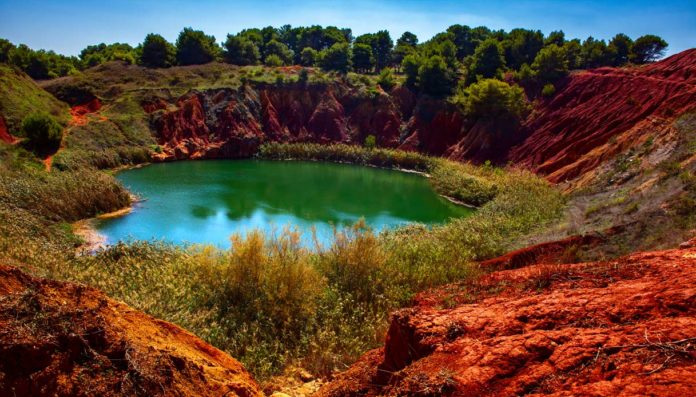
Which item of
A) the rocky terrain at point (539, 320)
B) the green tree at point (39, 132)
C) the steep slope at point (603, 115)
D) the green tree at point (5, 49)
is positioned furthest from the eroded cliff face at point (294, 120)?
the green tree at point (5, 49)

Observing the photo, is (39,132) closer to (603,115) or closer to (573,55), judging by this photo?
(603,115)

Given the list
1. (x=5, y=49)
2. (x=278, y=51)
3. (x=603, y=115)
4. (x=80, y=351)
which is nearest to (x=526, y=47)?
(x=603, y=115)

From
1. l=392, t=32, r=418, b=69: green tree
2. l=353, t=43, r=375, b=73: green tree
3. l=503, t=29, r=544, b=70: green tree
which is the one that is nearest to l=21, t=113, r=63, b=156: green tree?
l=353, t=43, r=375, b=73: green tree

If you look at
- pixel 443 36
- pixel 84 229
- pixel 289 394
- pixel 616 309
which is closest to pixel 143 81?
pixel 84 229

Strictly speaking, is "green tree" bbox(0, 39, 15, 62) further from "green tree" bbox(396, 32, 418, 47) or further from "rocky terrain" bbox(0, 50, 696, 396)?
"green tree" bbox(396, 32, 418, 47)

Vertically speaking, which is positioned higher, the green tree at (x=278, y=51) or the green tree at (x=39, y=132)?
the green tree at (x=278, y=51)

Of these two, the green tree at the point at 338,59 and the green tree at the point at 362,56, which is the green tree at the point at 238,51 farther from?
the green tree at the point at 362,56

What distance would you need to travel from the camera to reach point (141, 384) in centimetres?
508

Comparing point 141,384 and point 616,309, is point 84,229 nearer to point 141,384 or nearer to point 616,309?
point 141,384

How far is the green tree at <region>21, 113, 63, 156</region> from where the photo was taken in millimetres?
32562

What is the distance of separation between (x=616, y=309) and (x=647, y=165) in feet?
73.7

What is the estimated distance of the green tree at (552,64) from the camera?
45.9 meters

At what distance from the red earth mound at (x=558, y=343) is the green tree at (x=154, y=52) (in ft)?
189

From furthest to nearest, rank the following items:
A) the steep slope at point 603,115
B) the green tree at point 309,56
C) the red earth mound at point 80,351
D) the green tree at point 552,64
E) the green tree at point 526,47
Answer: the green tree at point 309,56, the green tree at point 526,47, the green tree at point 552,64, the steep slope at point 603,115, the red earth mound at point 80,351
